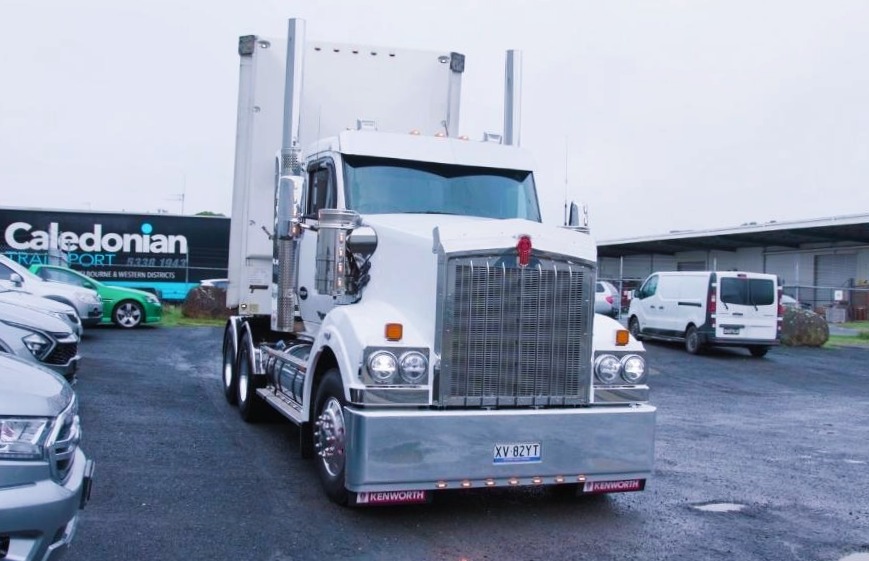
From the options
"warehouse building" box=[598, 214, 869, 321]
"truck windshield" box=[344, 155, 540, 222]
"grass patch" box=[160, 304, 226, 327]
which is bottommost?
"grass patch" box=[160, 304, 226, 327]

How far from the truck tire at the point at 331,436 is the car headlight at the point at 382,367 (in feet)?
1.39

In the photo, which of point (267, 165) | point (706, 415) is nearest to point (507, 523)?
point (267, 165)

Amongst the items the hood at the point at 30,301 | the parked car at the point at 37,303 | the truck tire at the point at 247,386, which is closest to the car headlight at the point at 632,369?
the truck tire at the point at 247,386

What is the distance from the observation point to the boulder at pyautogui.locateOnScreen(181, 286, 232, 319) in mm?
26047

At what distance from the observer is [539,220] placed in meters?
8.36

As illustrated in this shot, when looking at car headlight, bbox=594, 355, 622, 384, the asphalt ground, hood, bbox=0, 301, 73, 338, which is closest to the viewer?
the asphalt ground

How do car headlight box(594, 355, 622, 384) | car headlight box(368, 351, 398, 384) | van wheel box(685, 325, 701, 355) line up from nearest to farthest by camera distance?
car headlight box(368, 351, 398, 384) → car headlight box(594, 355, 622, 384) → van wheel box(685, 325, 701, 355)

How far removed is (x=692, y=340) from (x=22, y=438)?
63.1ft

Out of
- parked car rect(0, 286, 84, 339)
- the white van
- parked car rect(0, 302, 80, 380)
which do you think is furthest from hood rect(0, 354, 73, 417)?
the white van

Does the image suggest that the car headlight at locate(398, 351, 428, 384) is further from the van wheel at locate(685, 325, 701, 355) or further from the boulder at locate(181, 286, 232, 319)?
the boulder at locate(181, 286, 232, 319)

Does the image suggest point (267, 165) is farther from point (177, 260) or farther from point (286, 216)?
point (177, 260)

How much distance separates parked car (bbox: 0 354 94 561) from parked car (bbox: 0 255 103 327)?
11.8 m

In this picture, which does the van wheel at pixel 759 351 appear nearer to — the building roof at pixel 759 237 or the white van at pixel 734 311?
the white van at pixel 734 311

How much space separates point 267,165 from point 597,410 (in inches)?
200
